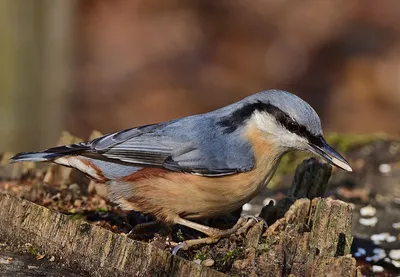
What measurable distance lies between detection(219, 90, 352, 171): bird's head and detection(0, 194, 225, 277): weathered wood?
113 centimetres

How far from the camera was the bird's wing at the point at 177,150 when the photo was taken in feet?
12.6

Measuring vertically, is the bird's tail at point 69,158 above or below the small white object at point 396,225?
below

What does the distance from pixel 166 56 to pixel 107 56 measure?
0.75 m

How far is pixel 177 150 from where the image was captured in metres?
3.93

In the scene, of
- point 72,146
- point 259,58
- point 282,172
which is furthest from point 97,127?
point 72,146

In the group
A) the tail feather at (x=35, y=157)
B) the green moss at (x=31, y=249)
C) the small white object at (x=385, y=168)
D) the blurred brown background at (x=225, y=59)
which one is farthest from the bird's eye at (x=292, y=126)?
the blurred brown background at (x=225, y=59)

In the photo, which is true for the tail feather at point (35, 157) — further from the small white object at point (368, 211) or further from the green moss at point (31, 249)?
the small white object at point (368, 211)

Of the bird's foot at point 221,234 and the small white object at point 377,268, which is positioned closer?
the bird's foot at point 221,234

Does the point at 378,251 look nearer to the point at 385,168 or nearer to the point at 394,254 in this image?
the point at 394,254

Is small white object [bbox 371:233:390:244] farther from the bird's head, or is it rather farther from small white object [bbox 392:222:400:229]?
the bird's head

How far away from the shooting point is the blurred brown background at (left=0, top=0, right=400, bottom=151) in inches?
393

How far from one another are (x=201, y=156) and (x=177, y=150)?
121 millimetres

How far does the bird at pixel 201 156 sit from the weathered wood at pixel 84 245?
2.19ft

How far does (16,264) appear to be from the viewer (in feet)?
10.5
